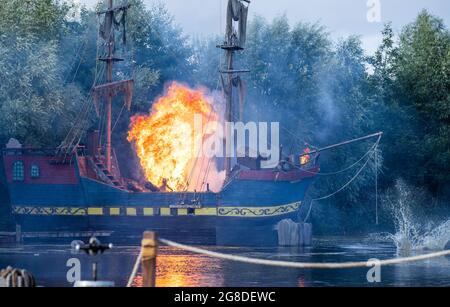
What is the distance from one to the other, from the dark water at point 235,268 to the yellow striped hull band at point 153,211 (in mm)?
3780

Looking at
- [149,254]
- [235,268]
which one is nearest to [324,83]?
[235,268]

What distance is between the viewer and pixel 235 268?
131ft

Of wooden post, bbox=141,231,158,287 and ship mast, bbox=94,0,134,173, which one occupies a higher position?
ship mast, bbox=94,0,134,173

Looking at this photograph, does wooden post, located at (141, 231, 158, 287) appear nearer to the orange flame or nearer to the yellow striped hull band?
the yellow striped hull band

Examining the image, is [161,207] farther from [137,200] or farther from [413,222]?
[413,222]

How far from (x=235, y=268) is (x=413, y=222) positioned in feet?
79.8

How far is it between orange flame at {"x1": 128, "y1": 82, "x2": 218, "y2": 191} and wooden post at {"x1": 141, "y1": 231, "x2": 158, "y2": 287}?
37.9 metres

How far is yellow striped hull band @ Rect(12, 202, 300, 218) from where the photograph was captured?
2154 inches

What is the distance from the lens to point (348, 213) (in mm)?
65000

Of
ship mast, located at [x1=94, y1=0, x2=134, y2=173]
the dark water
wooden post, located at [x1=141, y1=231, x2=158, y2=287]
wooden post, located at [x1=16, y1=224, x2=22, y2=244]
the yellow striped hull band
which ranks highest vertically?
ship mast, located at [x1=94, y1=0, x2=134, y2=173]

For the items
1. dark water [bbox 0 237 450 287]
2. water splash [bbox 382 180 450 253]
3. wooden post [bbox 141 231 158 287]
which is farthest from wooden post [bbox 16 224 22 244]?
wooden post [bbox 141 231 158 287]

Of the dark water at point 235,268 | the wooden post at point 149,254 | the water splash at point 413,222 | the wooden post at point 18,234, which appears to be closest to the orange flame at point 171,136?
the dark water at point 235,268

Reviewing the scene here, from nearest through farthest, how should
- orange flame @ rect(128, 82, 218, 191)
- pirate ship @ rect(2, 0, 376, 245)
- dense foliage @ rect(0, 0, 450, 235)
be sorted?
pirate ship @ rect(2, 0, 376, 245) < orange flame @ rect(128, 82, 218, 191) < dense foliage @ rect(0, 0, 450, 235)
